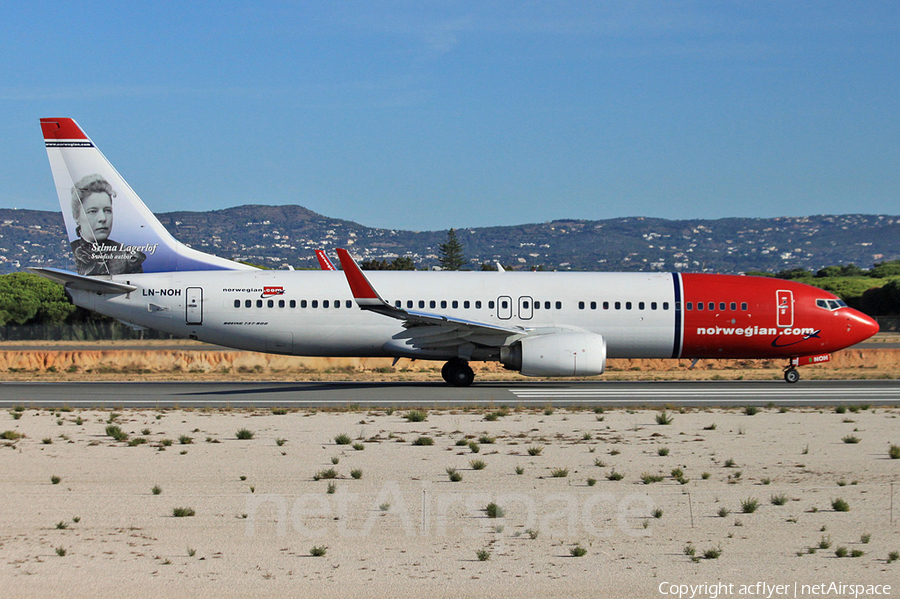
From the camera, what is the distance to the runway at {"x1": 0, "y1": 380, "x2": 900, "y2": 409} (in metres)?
21.0

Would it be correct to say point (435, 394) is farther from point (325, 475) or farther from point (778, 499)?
point (778, 499)

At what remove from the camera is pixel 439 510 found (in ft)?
33.6

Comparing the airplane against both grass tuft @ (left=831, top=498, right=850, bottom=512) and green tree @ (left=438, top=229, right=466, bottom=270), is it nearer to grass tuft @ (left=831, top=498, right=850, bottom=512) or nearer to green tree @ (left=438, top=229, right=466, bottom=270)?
grass tuft @ (left=831, top=498, right=850, bottom=512)

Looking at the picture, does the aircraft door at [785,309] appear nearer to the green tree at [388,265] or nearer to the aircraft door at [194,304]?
the aircraft door at [194,304]

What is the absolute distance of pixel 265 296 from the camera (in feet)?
84.2

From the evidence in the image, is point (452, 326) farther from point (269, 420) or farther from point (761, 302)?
point (761, 302)

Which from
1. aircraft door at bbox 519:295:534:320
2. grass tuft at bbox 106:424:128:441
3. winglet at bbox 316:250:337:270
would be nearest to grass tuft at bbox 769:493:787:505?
grass tuft at bbox 106:424:128:441

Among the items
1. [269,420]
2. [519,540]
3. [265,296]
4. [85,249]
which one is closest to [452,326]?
[265,296]

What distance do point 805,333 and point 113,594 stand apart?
23400 mm

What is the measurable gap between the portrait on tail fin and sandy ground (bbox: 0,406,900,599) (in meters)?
10.2

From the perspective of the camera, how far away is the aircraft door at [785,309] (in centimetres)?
2633

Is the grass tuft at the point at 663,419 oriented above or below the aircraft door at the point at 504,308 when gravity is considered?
below

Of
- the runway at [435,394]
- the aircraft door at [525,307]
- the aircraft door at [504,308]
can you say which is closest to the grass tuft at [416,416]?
the runway at [435,394]

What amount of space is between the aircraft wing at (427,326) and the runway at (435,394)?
4.57 feet
